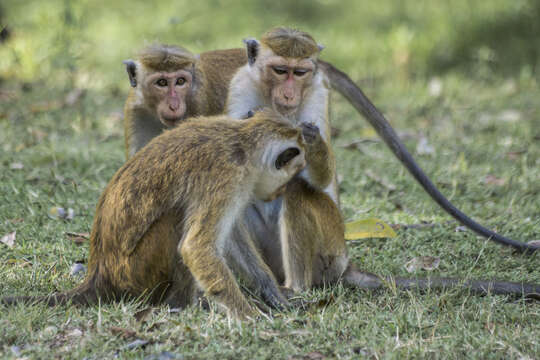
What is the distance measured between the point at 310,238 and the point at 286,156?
1.87 feet

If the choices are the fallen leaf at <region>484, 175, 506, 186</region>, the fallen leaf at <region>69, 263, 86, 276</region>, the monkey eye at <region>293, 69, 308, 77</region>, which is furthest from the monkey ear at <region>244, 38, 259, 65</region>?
the fallen leaf at <region>484, 175, 506, 186</region>

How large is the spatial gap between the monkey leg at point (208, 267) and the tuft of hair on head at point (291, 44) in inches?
57.0

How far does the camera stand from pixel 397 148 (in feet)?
16.4

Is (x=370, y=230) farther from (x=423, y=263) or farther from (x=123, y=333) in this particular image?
(x=123, y=333)

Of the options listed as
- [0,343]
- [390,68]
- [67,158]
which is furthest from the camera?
[390,68]

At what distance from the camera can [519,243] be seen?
14.7ft

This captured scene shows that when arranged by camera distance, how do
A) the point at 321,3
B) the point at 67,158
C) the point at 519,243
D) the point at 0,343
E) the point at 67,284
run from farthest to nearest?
the point at 321,3 → the point at 67,158 → the point at 519,243 → the point at 67,284 → the point at 0,343

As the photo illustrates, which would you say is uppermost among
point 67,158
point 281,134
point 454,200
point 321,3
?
point 321,3

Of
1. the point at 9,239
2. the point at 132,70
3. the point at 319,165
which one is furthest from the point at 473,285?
the point at 9,239

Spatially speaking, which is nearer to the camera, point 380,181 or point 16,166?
point 16,166

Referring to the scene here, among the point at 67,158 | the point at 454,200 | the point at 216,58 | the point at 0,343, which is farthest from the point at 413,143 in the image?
the point at 0,343

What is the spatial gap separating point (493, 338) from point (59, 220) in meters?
3.11

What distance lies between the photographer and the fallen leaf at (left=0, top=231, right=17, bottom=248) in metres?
4.49

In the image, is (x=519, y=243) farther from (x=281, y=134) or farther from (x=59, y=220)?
(x=59, y=220)
